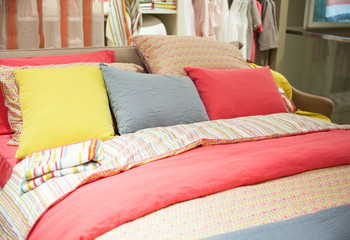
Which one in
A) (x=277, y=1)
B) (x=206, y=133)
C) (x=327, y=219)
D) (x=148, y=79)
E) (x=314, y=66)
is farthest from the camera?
(x=314, y=66)

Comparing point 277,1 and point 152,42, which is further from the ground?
point 277,1

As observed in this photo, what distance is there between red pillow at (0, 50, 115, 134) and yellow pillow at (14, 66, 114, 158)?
0.20m

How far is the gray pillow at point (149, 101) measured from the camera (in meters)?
1.67

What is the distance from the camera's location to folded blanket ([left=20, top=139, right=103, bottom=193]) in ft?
4.09

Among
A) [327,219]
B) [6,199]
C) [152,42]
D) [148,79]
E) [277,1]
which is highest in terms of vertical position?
[277,1]

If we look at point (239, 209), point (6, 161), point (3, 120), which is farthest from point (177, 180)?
point (3, 120)

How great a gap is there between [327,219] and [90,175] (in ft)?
2.39

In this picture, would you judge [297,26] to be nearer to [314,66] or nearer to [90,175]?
[314,66]

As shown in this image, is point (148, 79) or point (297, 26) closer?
point (148, 79)

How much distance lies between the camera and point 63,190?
1.17 m

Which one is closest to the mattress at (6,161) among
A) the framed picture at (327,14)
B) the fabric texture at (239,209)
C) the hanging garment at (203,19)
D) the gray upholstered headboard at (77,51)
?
the gray upholstered headboard at (77,51)

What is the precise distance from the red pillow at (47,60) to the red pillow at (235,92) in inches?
18.2

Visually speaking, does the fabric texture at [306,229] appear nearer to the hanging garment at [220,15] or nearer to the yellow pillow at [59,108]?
the yellow pillow at [59,108]

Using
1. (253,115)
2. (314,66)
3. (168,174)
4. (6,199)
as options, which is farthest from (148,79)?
(314,66)
